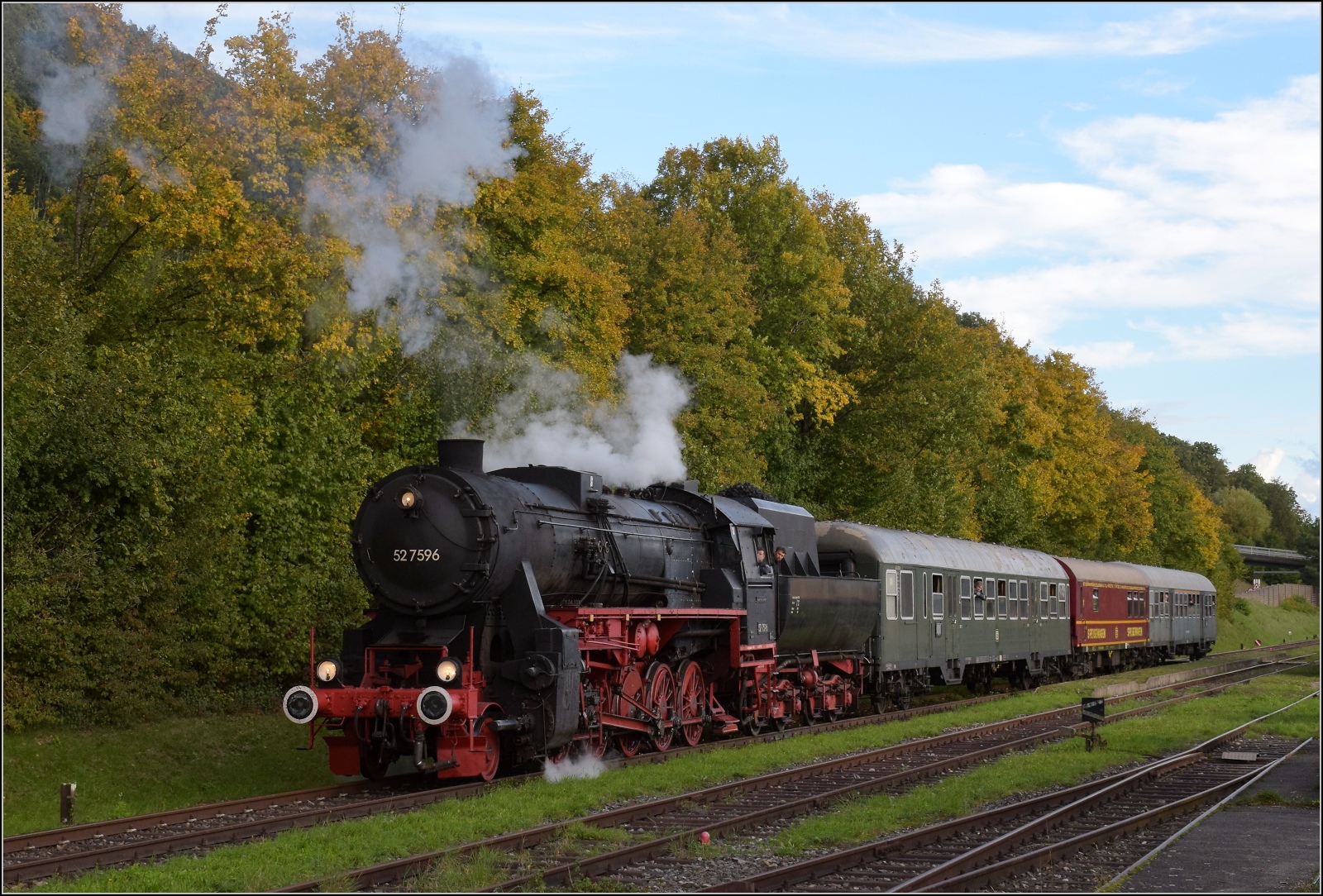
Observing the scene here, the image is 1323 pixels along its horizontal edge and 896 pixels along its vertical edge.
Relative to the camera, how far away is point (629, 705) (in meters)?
16.7

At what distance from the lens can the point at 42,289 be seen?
15.0 meters

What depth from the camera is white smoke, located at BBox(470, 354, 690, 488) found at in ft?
62.5

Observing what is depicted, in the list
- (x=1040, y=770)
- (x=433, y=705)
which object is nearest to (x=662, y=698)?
(x=433, y=705)

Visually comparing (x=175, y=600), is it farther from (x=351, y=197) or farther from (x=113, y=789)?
(x=351, y=197)

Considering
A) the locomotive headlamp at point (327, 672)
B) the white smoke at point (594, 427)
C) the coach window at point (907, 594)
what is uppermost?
the white smoke at point (594, 427)

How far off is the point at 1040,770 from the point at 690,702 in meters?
5.05

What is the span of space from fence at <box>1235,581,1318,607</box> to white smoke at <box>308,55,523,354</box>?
86497mm

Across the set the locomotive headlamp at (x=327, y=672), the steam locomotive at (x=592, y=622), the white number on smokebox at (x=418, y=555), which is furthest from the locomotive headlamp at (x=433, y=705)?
the white number on smokebox at (x=418, y=555)

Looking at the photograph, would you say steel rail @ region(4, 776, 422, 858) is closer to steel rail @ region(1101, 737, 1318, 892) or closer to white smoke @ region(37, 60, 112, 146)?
steel rail @ region(1101, 737, 1318, 892)

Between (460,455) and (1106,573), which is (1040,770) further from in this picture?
(1106,573)

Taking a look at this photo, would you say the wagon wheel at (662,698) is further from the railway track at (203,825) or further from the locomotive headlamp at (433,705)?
the locomotive headlamp at (433,705)

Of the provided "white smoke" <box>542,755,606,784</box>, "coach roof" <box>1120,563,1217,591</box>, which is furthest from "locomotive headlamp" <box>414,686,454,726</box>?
"coach roof" <box>1120,563,1217,591</box>

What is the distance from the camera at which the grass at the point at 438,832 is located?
935 cm

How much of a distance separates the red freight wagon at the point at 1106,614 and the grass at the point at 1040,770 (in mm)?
7724
